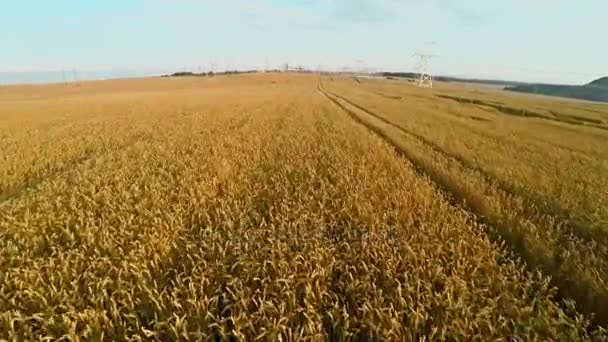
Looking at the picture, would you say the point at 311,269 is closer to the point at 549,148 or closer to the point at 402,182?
the point at 402,182

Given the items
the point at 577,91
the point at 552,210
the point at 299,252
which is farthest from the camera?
the point at 577,91

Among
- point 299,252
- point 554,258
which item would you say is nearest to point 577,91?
point 554,258

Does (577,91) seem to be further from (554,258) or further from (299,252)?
(299,252)

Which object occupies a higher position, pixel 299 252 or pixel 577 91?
pixel 299 252

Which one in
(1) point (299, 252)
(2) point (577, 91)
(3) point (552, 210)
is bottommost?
(2) point (577, 91)

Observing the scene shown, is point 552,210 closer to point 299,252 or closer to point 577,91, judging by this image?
point 299,252

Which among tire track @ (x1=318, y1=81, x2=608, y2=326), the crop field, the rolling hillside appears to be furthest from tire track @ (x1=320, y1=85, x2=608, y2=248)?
the rolling hillside

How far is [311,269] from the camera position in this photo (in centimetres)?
490

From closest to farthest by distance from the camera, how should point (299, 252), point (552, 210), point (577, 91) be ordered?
point (299, 252) < point (552, 210) < point (577, 91)

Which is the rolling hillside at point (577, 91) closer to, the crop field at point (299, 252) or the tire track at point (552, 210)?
the tire track at point (552, 210)

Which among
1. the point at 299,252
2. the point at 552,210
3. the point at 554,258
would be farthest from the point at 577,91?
the point at 299,252

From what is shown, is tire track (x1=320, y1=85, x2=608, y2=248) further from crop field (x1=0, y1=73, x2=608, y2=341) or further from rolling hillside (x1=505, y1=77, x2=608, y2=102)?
rolling hillside (x1=505, y1=77, x2=608, y2=102)

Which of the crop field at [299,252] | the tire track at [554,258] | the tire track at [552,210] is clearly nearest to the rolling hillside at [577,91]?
the tire track at [552,210]

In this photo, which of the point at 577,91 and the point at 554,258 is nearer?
the point at 554,258
